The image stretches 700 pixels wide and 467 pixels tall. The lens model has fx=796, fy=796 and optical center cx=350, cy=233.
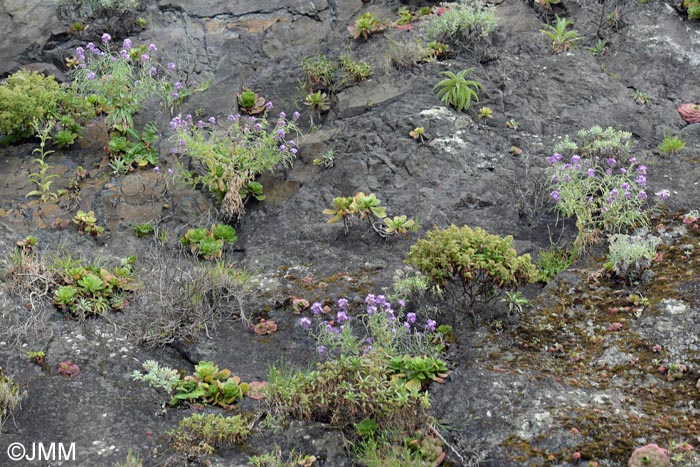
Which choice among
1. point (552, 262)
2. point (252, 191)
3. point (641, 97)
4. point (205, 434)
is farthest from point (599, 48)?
point (205, 434)

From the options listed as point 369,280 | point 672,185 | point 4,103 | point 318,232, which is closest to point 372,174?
point 318,232

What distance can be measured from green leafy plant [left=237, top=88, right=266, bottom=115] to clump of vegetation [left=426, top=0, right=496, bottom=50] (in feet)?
7.30

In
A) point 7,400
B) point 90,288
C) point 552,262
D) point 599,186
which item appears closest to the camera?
point 7,400

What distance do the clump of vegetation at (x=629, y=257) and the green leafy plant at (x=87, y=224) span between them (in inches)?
194

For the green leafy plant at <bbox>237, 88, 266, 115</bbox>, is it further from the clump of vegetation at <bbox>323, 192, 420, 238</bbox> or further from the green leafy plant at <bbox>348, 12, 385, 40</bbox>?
the clump of vegetation at <bbox>323, 192, 420, 238</bbox>

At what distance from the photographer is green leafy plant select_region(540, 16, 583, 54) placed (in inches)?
376

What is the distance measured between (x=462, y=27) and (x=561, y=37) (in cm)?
122

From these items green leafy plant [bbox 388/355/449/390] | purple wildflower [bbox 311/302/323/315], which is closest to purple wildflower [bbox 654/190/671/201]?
green leafy plant [bbox 388/355/449/390]

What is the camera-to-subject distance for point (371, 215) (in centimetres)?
761

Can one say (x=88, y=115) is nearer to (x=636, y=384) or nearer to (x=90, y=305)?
(x=90, y=305)

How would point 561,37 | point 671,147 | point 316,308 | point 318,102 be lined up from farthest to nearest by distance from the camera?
1. point 561,37
2. point 318,102
3. point 671,147
4. point 316,308

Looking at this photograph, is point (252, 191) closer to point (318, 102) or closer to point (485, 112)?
point (318, 102)

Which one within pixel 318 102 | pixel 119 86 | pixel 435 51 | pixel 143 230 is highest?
pixel 435 51

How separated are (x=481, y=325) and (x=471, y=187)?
206 cm
